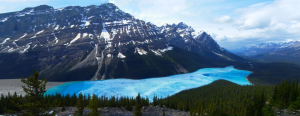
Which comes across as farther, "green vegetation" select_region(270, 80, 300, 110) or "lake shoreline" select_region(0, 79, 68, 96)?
"lake shoreline" select_region(0, 79, 68, 96)

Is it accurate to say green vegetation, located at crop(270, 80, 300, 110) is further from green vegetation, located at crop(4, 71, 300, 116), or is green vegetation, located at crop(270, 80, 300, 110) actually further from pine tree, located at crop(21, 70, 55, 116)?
pine tree, located at crop(21, 70, 55, 116)

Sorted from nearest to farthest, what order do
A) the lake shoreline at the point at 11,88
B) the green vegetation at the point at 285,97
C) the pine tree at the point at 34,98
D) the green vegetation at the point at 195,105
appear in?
1. the pine tree at the point at 34,98
2. the green vegetation at the point at 195,105
3. the green vegetation at the point at 285,97
4. the lake shoreline at the point at 11,88

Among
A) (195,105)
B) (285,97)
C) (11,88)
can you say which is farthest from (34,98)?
(11,88)

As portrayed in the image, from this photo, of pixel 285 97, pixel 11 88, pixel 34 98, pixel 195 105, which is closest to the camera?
pixel 34 98

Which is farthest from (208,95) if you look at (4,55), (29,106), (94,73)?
(4,55)

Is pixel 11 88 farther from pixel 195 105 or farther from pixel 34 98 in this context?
pixel 34 98

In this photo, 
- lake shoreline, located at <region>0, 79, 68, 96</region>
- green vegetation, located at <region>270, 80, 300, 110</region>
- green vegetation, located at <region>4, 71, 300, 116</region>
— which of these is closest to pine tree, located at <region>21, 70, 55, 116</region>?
green vegetation, located at <region>4, 71, 300, 116</region>

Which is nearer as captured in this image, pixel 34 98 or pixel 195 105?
pixel 34 98

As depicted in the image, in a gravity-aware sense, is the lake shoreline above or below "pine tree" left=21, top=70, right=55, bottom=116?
below

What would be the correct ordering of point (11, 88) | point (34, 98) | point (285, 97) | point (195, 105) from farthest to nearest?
point (11, 88) < point (195, 105) < point (285, 97) < point (34, 98)

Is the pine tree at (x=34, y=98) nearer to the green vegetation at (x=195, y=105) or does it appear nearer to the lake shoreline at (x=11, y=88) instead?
the green vegetation at (x=195, y=105)

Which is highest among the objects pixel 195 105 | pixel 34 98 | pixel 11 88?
pixel 34 98

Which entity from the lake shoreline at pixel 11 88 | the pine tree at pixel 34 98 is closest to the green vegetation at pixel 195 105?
the pine tree at pixel 34 98
